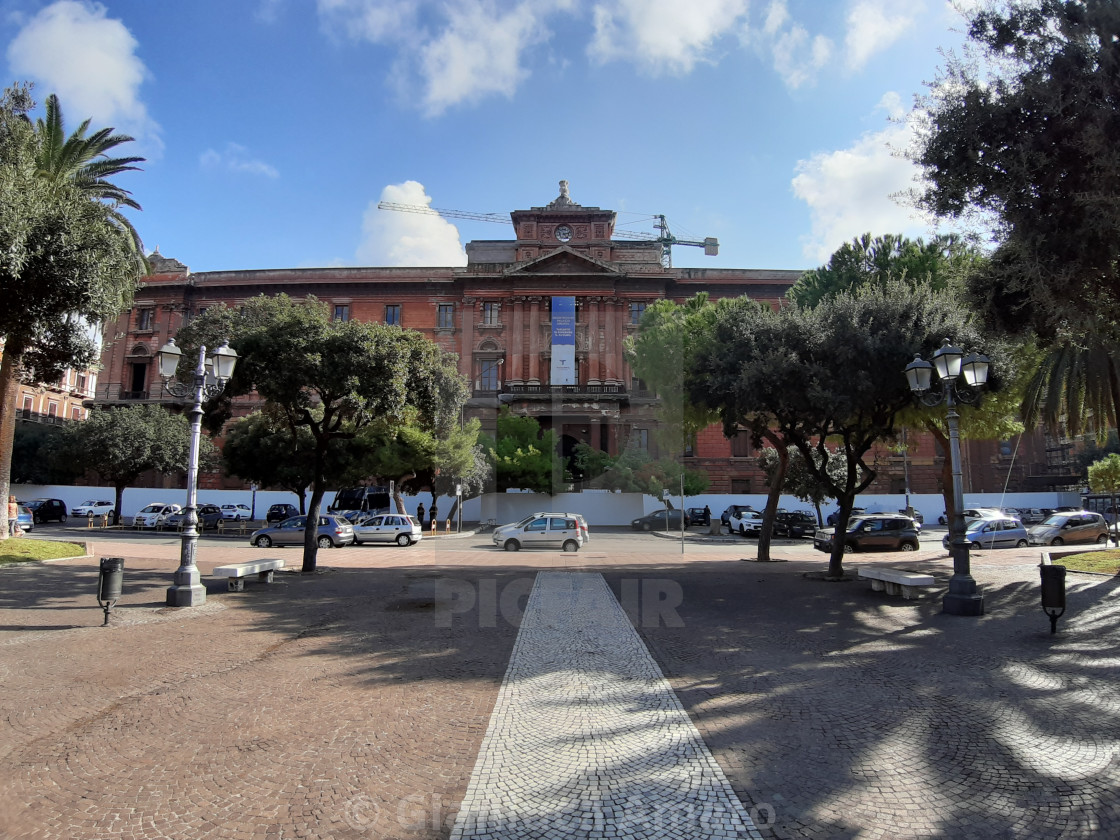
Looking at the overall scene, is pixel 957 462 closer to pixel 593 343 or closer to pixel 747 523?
pixel 747 523

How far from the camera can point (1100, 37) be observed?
9.10m

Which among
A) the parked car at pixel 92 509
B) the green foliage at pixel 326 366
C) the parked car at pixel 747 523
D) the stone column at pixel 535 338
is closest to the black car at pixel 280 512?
the parked car at pixel 92 509

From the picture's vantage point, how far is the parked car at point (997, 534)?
2592cm

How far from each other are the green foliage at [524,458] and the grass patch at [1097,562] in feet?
89.2

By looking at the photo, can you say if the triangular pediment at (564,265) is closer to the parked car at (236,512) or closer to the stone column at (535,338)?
the stone column at (535,338)

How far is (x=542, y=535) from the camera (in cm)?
2481

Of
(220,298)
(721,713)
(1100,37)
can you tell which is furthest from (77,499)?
(1100,37)

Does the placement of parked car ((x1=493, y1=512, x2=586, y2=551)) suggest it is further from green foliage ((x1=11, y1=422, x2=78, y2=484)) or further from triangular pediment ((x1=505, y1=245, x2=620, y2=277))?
green foliage ((x1=11, y1=422, x2=78, y2=484))

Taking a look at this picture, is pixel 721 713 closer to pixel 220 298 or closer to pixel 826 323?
pixel 826 323

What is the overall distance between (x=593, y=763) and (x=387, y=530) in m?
24.4

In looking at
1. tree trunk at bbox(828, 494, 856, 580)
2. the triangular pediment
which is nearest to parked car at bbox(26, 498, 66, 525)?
the triangular pediment

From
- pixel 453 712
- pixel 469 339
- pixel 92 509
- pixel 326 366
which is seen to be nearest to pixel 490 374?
pixel 469 339

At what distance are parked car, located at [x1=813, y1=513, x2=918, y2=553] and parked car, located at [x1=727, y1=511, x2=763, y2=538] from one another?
8.96 m

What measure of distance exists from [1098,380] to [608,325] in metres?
33.6
